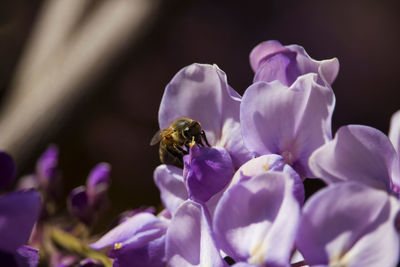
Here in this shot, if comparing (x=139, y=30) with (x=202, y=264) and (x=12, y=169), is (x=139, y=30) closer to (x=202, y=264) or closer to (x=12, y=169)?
(x=12, y=169)

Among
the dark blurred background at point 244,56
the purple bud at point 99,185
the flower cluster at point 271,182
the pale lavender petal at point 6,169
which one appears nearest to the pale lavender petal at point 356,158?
the flower cluster at point 271,182

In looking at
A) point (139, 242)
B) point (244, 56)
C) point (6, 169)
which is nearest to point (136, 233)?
point (139, 242)

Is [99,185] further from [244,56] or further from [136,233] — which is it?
[244,56]

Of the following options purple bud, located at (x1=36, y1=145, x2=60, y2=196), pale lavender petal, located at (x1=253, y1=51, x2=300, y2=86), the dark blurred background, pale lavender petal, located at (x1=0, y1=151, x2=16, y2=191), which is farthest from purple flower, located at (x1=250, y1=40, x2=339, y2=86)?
the dark blurred background

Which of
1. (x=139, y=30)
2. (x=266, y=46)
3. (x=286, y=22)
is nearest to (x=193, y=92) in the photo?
(x=266, y=46)

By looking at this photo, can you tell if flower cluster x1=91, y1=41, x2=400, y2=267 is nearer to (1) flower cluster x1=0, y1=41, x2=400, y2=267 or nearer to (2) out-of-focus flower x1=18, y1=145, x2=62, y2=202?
(1) flower cluster x1=0, y1=41, x2=400, y2=267

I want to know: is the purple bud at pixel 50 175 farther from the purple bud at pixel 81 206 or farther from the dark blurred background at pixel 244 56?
the dark blurred background at pixel 244 56
